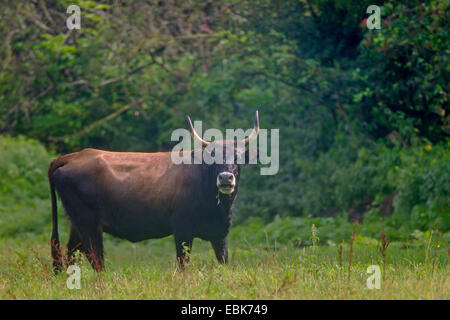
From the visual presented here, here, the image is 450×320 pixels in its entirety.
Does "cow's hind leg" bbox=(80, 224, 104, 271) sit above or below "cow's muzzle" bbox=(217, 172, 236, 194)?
below

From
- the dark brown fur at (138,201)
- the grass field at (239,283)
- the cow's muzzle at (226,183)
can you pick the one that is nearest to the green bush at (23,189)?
the dark brown fur at (138,201)

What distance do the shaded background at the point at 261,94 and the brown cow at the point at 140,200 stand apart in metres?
3.75

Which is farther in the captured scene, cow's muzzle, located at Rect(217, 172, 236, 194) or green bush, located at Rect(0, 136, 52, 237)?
green bush, located at Rect(0, 136, 52, 237)

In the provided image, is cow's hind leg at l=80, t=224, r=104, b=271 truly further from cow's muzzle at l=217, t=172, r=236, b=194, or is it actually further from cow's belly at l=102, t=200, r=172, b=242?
cow's muzzle at l=217, t=172, r=236, b=194

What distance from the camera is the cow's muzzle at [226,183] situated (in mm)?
8000

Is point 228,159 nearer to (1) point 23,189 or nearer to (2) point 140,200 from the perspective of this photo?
(2) point 140,200

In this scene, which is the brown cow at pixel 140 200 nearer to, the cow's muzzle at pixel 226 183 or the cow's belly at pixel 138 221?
the cow's belly at pixel 138 221

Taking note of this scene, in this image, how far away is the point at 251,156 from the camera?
29.1 ft

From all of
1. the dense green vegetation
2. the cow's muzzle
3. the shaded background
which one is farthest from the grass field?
the shaded background

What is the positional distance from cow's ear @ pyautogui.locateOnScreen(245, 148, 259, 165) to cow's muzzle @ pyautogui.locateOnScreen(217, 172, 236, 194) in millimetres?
740

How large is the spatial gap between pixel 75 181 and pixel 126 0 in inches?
411

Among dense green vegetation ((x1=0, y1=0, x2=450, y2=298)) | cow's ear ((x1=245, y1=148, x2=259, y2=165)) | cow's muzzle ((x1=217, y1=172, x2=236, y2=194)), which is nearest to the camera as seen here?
cow's muzzle ((x1=217, y1=172, x2=236, y2=194))

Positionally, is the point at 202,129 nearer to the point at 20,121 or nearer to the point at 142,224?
the point at 20,121

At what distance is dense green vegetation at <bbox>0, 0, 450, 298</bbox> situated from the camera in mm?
8514
